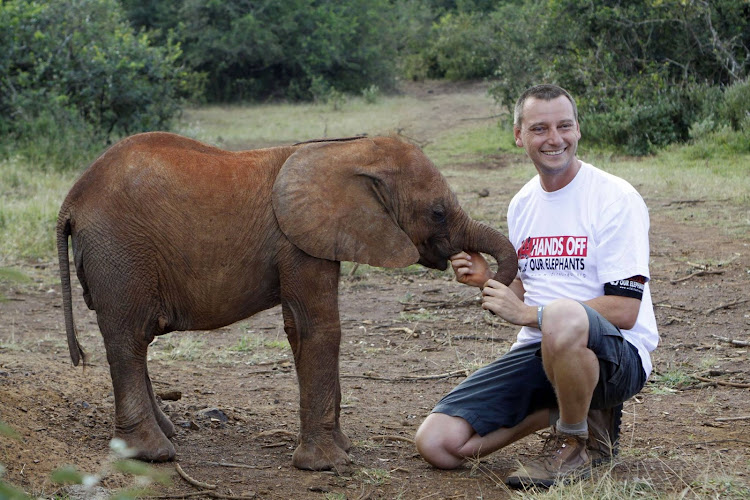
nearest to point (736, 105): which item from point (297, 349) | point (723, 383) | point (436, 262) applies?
point (723, 383)

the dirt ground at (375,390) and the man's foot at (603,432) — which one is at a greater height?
the man's foot at (603,432)

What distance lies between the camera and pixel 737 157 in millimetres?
12977

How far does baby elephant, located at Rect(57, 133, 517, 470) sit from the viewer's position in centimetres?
446

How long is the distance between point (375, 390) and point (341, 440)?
1305 mm

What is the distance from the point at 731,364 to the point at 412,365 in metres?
2.04

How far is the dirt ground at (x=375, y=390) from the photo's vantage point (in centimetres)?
427

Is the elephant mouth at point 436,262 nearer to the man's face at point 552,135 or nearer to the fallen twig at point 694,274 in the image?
the man's face at point 552,135

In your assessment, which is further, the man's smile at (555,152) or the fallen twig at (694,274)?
the fallen twig at (694,274)

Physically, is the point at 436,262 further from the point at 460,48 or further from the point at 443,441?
the point at 460,48

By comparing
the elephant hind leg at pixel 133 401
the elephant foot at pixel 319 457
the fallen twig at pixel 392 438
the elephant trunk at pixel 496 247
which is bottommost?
the fallen twig at pixel 392 438

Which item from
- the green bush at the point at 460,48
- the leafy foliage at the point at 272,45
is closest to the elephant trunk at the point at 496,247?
the leafy foliage at the point at 272,45

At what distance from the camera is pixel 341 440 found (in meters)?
4.75

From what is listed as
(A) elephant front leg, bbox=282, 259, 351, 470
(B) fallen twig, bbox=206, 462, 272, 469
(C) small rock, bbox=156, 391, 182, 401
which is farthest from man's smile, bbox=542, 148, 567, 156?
(C) small rock, bbox=156, 391, 182, 401

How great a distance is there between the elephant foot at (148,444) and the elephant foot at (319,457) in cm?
60
